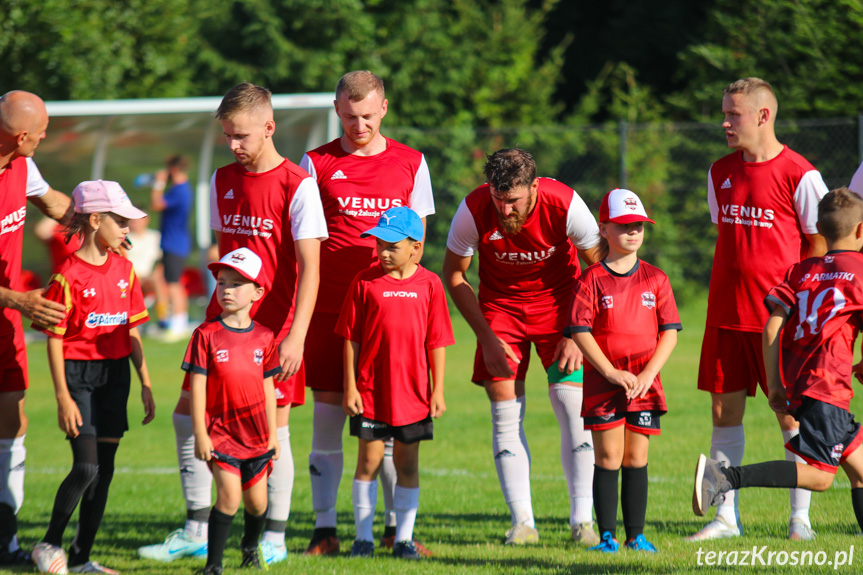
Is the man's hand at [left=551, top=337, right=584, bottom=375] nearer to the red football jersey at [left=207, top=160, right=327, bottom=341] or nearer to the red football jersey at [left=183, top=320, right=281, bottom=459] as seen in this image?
the red football jersey at [left=207, top=160, right=327, bottom=341]

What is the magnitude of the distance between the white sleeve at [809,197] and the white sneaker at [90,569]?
4.14 m

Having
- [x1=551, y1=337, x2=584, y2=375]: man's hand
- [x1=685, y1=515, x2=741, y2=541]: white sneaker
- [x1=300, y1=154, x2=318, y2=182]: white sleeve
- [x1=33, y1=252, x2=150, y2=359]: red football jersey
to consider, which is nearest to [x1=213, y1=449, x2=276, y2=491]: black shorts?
[x1=33, y1=252, x2=150, y2=359]: red football jersey

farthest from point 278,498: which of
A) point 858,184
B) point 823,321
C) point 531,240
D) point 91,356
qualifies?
point 858,184

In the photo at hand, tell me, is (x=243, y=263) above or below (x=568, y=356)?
above

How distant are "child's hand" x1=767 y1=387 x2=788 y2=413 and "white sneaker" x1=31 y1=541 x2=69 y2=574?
11.7ft

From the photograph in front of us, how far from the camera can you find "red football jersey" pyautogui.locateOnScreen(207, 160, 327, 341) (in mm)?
4652

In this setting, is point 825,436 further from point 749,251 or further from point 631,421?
point 749,251

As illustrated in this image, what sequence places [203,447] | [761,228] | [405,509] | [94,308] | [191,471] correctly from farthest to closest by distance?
[761,228], [191,471], [405,509], [94,308], [203,447]

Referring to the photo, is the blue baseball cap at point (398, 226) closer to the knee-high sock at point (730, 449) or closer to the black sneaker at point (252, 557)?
the black sneaker at point (252, 557)

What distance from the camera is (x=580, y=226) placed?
5.12 m

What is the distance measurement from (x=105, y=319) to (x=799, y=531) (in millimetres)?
3913

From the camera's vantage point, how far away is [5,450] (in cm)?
491

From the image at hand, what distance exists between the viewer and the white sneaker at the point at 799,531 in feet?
16.2

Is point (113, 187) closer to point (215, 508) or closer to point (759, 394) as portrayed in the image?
point (215, 508)
